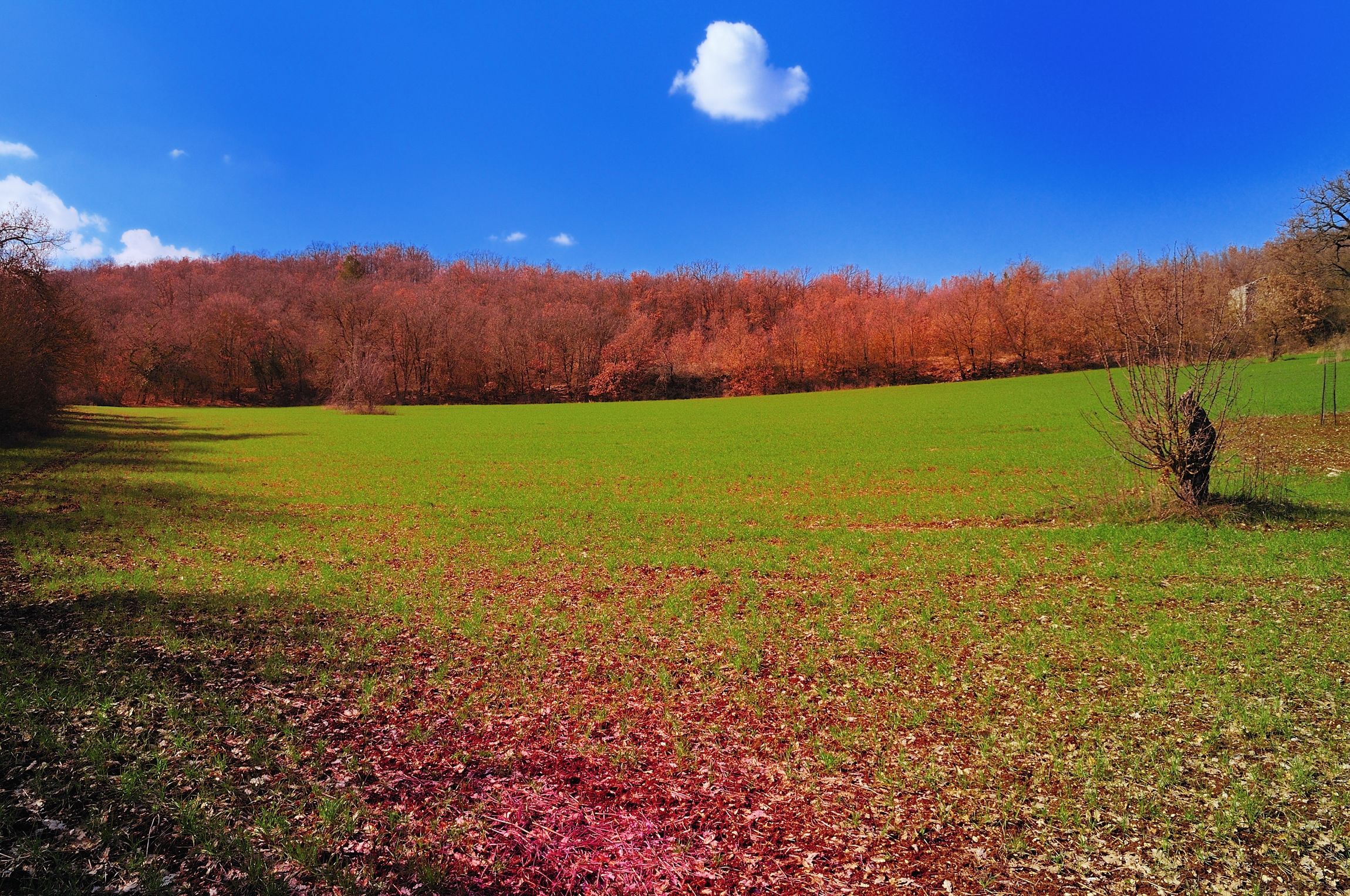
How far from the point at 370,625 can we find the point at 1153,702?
10563mm

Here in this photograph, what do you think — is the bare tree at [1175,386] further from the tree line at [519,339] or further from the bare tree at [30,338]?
the tree line at [519,339]

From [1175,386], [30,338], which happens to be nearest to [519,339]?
[30,338]

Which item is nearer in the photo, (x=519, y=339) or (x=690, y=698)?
(x=690, y=698)

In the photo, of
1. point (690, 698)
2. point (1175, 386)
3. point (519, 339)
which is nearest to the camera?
point (690, 698)

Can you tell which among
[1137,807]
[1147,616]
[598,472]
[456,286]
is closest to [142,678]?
[1137,807]

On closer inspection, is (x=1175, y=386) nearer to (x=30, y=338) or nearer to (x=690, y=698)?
(x=690, y=698)

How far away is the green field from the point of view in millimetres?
5020

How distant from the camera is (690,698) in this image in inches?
310

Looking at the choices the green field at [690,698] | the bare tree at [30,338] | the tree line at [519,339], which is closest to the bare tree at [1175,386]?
the green field at [690,698]

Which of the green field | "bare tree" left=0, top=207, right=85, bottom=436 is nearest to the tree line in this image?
"bare tree" left=0, top=207, right=85, bottom=436

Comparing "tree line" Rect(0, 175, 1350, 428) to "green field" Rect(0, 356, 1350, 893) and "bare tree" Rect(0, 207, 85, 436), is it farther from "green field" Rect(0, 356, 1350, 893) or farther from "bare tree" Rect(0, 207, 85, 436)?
"green field" Rect(0, 356, 1350, 893)

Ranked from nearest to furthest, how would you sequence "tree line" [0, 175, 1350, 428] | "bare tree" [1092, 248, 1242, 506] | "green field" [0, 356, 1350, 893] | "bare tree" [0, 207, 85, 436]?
"green field" [0, 356, 1350, 893]
"bare tree" [1092, 248, 1242, 506]
"bare tree" [0, 207, 85, 436]
"tree line" [0, 175, 1350, 428]

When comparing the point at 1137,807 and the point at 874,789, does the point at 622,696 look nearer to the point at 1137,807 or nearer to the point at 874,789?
the point at 874,789

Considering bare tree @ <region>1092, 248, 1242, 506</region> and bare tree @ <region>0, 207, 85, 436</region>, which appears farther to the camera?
bare tree @ <region>0, 207, 85, 436</region>
